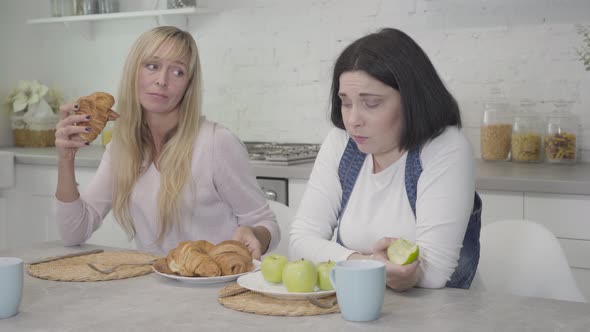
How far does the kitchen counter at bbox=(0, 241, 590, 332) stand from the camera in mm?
1352

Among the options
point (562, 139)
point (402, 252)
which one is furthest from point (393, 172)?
point (562, 139)

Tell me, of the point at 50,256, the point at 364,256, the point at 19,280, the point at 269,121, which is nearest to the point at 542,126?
the point at 269,121

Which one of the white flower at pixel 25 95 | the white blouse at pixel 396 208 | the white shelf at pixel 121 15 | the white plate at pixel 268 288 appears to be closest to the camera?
the white plate at pixel 268 288

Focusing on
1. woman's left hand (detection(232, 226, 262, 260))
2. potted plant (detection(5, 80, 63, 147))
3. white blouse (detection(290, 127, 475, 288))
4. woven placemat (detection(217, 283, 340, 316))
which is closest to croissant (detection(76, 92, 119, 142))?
woman's left hand (detection(232, 226, 262, 260))

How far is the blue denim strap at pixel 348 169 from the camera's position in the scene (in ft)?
6.53

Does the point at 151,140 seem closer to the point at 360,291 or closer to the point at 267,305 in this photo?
the point at 267,305

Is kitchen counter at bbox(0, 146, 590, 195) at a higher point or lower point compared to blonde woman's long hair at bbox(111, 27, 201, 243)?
lower

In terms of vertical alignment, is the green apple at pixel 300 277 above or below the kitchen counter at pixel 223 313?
above

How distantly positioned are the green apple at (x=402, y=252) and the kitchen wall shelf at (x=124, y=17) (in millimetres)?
2472

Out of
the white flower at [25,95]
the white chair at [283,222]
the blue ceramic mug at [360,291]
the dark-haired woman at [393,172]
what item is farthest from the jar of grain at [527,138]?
the white flower at [25,95]

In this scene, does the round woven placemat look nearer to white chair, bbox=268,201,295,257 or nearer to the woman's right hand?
the woman's right hand

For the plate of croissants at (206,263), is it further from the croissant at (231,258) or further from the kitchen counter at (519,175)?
the kitchen counter at (519,175)

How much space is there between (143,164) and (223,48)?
1795 mm

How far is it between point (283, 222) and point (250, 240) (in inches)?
14.6
